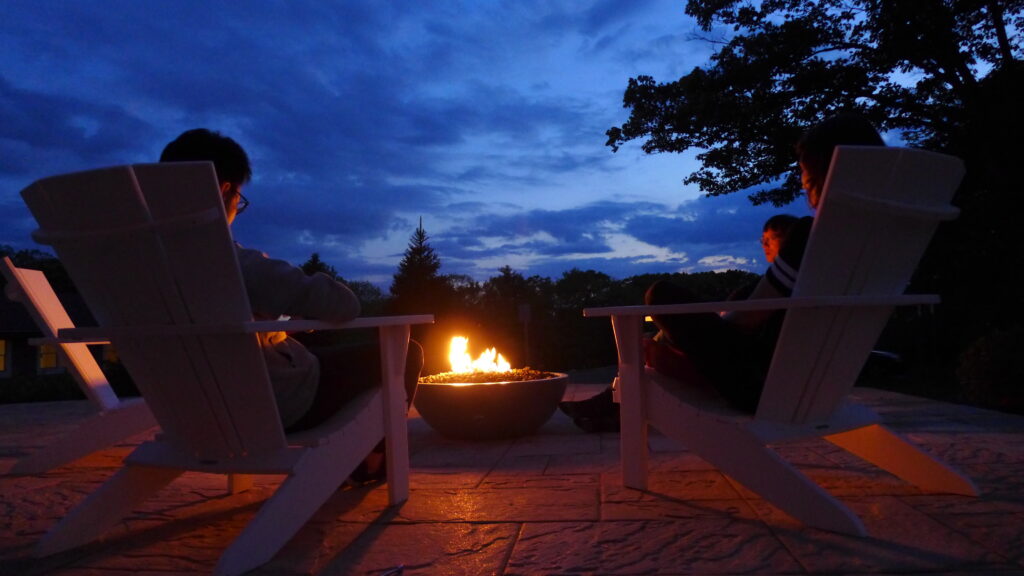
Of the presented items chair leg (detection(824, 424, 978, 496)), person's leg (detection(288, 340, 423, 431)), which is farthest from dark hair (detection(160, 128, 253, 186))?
chair leg (detection(824, 424, 978, 496))

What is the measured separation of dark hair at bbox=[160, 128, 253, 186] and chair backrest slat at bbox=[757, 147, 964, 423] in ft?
5.97

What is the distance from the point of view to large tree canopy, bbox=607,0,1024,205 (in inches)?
288

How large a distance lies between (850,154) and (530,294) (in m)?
16.9

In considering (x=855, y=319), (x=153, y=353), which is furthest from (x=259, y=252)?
(x=855, y=319)

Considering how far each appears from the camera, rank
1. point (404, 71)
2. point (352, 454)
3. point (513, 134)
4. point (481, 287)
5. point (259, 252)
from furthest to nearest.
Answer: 1. point (513, 134)
2. point (481, 287)
3. point (404, 71)
4. point (352, 454)
5. point (259, 252)

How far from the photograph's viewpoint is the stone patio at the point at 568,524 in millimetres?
1738

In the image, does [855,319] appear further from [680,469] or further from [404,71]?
[404,71]

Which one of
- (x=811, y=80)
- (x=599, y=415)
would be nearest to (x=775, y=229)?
(x=599, y=415)

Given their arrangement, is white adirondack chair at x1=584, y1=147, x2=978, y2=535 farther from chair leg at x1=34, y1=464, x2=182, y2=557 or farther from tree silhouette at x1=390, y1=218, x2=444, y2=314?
tree silhouette at x1=390, y1=218, x2=444, y2=314

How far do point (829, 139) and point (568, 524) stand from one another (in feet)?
5.12

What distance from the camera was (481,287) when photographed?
1859cm

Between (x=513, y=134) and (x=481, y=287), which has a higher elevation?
(x=513, y=134)

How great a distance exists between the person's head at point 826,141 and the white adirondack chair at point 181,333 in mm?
1606

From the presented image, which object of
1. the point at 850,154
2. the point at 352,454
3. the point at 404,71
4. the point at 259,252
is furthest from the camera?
the point at 404,71
